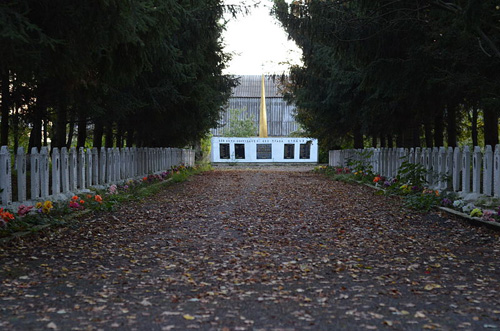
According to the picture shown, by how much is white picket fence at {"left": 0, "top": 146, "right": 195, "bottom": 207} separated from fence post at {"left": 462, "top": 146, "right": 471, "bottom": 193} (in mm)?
8057

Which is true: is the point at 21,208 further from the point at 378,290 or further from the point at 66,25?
the point at 378,290

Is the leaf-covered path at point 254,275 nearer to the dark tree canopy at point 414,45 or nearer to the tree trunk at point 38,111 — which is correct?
the dark tree canopy at point 414,45

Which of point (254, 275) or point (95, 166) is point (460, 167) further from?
point (95, 166)

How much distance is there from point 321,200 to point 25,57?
8846mm

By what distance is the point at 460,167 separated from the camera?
1211 centimetres

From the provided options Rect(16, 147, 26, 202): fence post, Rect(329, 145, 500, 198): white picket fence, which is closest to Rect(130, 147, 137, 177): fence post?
Rect(329, 145, 500, 198): white picket fence

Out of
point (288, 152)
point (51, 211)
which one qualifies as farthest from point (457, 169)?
point (288, 152)

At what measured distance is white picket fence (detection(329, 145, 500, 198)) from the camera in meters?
10.2

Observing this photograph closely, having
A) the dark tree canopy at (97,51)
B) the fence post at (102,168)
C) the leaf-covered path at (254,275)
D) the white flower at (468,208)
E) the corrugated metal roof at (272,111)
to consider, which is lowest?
the leaf-covered path at (254,275)

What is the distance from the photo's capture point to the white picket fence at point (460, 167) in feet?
33.6

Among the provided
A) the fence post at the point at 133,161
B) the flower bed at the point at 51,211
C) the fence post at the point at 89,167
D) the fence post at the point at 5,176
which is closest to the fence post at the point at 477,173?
the flower bed at the point at 51,211

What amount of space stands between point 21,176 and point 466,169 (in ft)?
27.7

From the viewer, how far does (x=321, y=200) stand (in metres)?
13.8

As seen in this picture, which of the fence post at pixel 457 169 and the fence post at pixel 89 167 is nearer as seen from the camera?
the fence post at pixel 457 169
